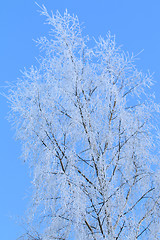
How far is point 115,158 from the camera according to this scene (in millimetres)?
4867

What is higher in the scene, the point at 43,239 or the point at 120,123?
the point at 120,123

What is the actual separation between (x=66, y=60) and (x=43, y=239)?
2251 mm

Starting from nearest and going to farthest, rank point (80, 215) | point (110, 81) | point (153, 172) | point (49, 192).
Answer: point (80, 215)
point (49, 192)
point (153, 172)
point (110, 81)

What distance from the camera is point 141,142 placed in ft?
16.7

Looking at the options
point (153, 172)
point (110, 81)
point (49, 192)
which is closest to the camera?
point (49, 192)

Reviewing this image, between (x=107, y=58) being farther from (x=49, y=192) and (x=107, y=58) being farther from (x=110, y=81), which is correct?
(x=49, y=192)

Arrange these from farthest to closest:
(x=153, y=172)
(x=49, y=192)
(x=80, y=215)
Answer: (x=153, y=172) → (x=49, y=192) → (x=80, y=215)

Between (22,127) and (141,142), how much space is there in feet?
5.01

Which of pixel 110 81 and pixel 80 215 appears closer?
pixel 80 215

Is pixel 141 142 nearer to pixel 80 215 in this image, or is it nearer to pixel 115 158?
pixel 115 158

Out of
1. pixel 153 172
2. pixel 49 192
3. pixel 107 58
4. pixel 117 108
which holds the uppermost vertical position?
pixel 107 58

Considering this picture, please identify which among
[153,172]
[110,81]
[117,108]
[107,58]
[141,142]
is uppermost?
[107,58]

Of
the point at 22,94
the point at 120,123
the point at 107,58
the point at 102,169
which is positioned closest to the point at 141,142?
the point at 120,123

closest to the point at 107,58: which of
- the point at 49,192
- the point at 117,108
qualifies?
the point at 117,108
